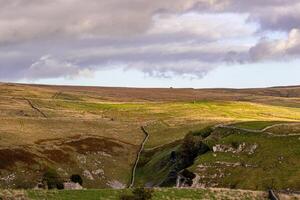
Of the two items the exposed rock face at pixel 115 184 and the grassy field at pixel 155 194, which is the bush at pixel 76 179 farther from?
the grassy field at pixel 155 194

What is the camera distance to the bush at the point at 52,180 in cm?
9450

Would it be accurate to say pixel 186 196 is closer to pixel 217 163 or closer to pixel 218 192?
pixel 218 192

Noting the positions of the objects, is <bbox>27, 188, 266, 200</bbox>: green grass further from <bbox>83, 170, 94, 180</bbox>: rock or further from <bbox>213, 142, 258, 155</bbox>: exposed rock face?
<bbox>83, 170, 94, 180</bbox>: rock

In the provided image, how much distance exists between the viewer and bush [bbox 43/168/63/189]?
9450 centimetres

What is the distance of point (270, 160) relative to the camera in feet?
304

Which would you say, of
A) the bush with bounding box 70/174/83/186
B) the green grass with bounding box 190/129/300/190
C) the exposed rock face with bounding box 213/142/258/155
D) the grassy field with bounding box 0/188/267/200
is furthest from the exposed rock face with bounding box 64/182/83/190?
the grassy field with bounding box 0/188/267/200

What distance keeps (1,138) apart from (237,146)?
51.9 m

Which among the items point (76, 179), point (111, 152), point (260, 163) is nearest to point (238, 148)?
point (260, 163)

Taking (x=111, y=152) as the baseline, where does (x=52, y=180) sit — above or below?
below

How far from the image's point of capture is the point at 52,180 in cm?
9594

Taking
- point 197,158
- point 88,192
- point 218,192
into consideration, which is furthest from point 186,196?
point 197,158

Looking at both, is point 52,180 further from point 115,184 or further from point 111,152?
point 111,152

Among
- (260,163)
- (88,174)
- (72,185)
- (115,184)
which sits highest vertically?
(260,163)

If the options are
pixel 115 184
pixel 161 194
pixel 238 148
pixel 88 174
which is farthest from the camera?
pixel 88 174
